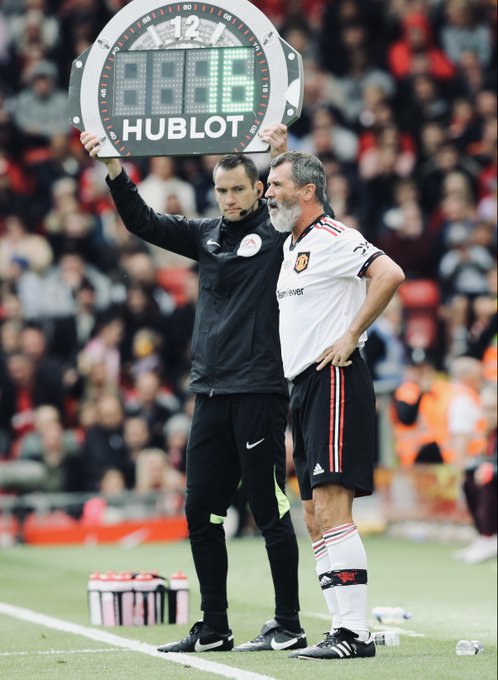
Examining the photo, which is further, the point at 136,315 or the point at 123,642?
the point at 136,315

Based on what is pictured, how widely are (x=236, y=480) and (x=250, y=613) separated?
7.23ft

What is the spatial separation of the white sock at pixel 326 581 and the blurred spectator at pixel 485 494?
18.9ft

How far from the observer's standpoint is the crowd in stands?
16.6m

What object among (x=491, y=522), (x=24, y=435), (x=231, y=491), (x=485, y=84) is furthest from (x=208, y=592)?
(x=485, y=84)

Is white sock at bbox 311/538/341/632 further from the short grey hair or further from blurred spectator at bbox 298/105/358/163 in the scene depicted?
blurred spectator at bbox 298/105/358/163

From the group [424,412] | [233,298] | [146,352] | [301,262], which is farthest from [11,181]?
[301,262]

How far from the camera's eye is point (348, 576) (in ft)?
22.3

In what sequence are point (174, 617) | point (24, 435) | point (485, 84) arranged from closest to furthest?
1. point (174, 617)
2. point (24, 435)
3. point (485, 84)

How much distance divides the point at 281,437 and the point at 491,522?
232 inches

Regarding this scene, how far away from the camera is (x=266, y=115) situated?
288 inches

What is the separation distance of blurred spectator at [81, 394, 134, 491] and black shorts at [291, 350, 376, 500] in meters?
9.58

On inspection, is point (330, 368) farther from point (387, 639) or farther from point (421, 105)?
point (421, 105)

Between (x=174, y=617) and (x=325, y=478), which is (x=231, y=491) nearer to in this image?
(x=325, y=478)

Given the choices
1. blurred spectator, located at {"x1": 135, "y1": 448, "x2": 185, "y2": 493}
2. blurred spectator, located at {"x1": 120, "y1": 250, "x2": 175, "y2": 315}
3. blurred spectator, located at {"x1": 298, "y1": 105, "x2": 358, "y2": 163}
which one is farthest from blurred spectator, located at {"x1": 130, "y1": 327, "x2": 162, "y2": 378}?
blurred spectator, located at {"x1": 298, "y1": 105, "x2": 358, "y2": 163}
